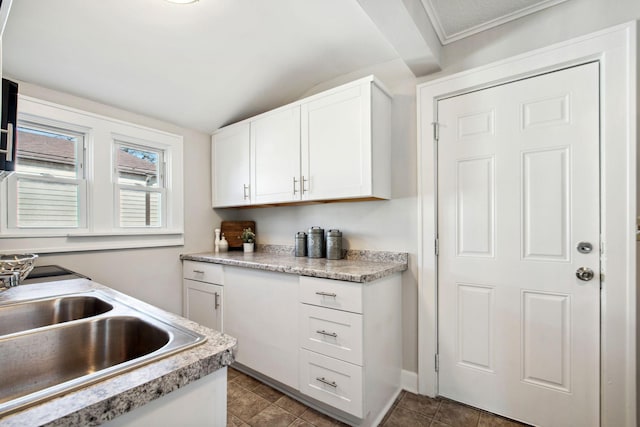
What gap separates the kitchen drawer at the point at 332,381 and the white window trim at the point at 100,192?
1698 mm

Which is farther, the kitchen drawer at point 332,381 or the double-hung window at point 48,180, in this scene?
the double-hung window at point 48,180

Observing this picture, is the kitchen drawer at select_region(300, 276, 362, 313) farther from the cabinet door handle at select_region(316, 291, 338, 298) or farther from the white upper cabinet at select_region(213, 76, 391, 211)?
the white upper cabinet at select_region(213, 76, 391, 211)

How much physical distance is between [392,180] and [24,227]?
2.54 metres

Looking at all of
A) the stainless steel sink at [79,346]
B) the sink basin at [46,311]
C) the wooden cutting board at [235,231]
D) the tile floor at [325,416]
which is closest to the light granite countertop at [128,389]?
the stainless steel sink at [79,346]

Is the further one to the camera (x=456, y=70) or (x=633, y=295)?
(x=456, y=70)

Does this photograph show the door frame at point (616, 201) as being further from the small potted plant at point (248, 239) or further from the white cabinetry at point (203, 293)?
the small potted plant at point (248, 239)

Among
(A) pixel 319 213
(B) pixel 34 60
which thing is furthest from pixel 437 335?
(B) pixel 34 60

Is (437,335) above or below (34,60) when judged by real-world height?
below

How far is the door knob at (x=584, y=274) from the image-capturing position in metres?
1.58

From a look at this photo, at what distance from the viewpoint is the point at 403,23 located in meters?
1.58

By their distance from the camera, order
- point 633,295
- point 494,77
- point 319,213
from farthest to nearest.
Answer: point 319,213
point 494,77
point 633,295

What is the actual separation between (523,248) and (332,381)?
1361 mm

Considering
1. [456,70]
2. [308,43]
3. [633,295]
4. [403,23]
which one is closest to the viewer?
[633,295]

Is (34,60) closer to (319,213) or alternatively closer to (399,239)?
(319,213)
